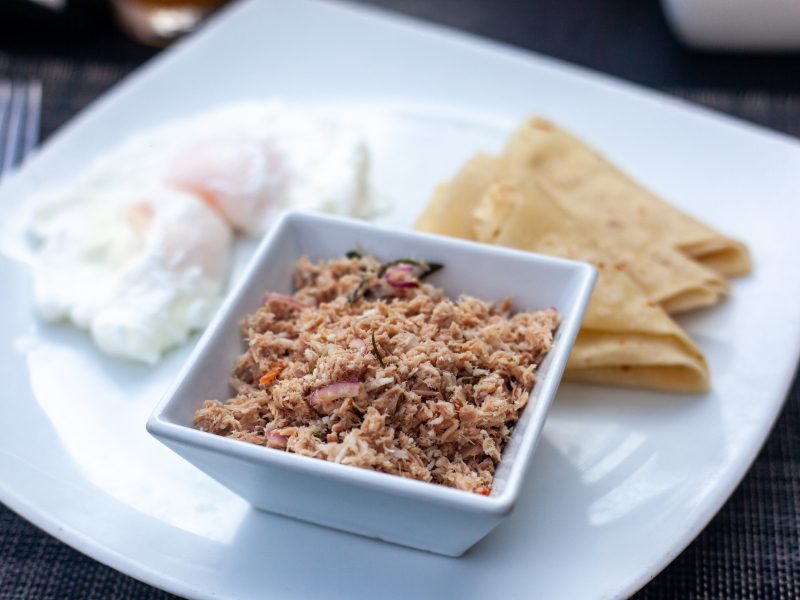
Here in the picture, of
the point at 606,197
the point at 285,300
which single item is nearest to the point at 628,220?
the point at 606,197

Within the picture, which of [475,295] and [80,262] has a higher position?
[475,295]

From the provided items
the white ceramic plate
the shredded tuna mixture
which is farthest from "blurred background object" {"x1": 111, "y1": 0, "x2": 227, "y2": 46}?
the shredded tuna mixture

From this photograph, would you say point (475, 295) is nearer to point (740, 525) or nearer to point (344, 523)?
point (344, 523)

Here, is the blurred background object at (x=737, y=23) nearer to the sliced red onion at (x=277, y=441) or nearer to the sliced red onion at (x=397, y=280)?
the sliced red onion at (x=397, y=280)

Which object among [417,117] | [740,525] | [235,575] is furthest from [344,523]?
[417,117]

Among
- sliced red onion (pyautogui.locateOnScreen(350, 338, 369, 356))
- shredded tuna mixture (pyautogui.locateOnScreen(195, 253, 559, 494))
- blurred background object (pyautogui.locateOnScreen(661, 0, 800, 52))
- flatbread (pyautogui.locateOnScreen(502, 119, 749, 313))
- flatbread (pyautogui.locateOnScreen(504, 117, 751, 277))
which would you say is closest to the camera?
shredded tuna mixture (pyautogui.locateOnScreen(195, 253, 559, 494))

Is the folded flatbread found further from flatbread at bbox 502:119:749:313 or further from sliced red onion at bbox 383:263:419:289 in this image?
sliced red onion at bbox 383:263:419:289
